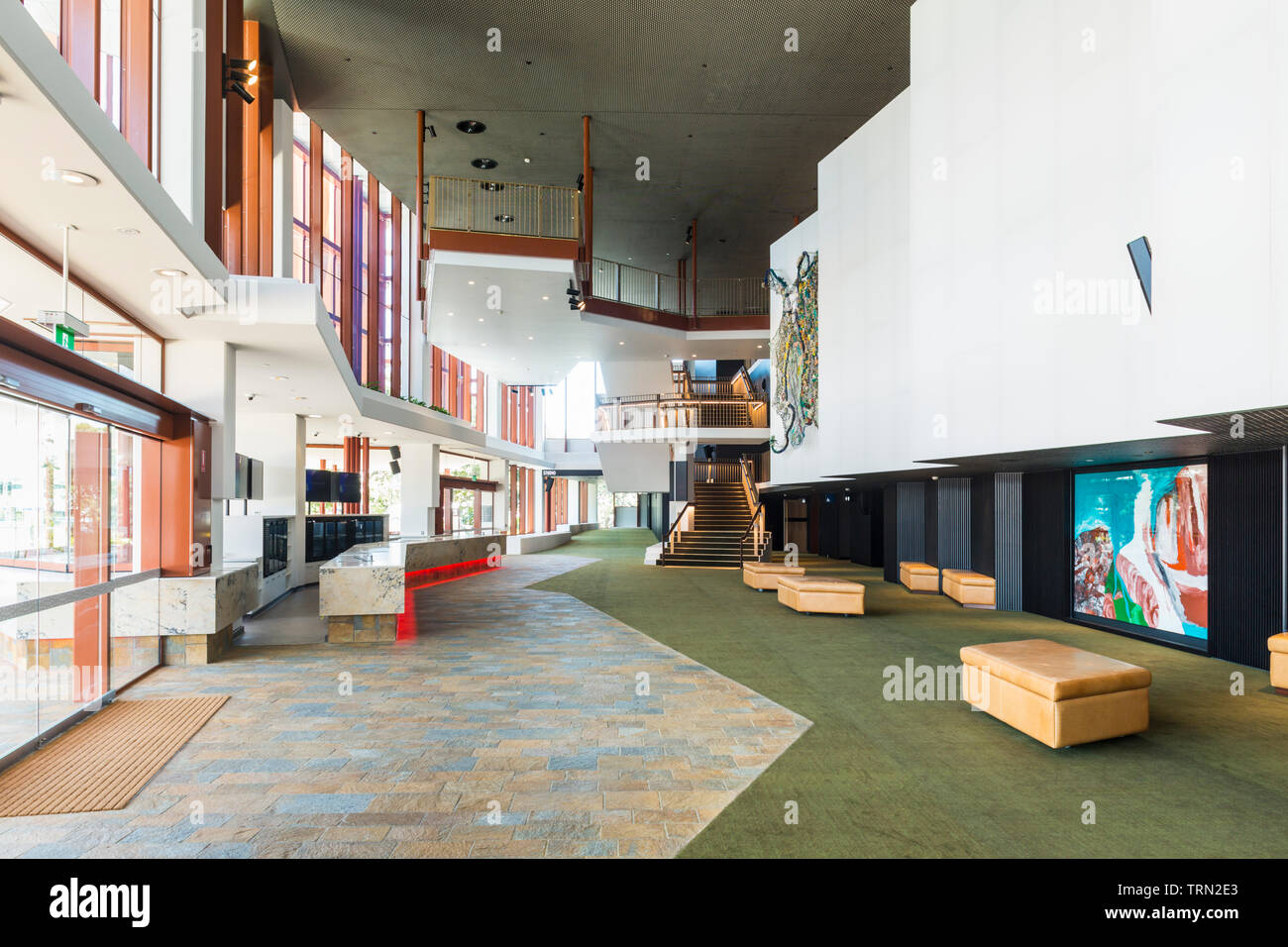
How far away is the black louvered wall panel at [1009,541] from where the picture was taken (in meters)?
10.4

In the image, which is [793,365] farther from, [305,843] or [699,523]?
[305,843]

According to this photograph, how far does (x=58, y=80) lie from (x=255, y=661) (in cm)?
559

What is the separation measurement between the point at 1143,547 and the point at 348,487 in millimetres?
15148

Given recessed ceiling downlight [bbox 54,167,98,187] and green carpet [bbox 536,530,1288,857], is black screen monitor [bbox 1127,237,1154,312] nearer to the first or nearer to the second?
green carpet [bbox 536,530,1288,857]

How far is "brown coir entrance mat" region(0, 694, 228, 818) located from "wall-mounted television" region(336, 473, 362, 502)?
10341mm

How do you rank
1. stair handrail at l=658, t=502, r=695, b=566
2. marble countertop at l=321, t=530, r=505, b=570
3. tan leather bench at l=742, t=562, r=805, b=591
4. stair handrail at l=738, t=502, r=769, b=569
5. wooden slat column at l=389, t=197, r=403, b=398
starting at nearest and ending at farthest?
1. marble countertop at l=321, t=530, r=505, b=570
2. tan leather bench at l=742, t=562, r=805, b=591
3. stair handrail at l=738, t=502, r=769, b=569
4. wooden slat column at l=389, t=197, r=403, b=398
5. stair handrail at l=658, t=502, r=695, b=566

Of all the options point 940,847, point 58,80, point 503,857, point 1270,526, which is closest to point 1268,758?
point 940,847

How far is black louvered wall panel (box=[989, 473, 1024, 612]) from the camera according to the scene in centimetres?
1044

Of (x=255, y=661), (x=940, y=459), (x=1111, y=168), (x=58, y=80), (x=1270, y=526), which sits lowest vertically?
(x=255, y=661)

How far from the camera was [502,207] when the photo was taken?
1559cm

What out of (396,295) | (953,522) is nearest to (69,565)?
(953,522)

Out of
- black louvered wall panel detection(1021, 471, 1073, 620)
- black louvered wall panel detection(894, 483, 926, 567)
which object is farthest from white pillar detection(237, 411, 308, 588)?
black louvered wall panel detection(1021, 471, 1073, 620)

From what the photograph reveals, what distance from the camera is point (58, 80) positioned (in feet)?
9.93
